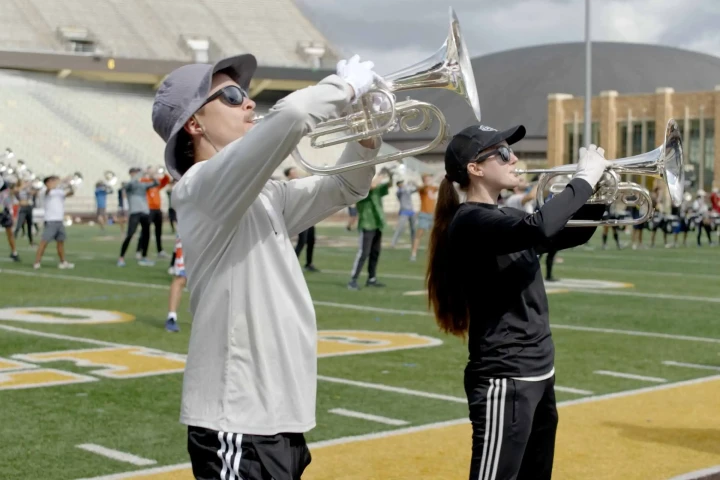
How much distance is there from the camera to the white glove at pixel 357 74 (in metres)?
2.92

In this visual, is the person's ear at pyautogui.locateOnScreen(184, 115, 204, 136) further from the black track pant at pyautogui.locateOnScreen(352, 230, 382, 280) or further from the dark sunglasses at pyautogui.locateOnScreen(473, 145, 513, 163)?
the black track pant at pyautogui.locateOnScreen(352, 230, 382, 280)

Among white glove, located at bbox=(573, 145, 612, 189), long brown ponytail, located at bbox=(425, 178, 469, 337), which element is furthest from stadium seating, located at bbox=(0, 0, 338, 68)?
white glove, located at bbox=(573, 145, 612, 189)

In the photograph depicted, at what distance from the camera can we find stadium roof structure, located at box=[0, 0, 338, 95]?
7169 centimetres

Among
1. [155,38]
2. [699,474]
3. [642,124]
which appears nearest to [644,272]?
[699,474]

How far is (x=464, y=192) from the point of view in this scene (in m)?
4.49

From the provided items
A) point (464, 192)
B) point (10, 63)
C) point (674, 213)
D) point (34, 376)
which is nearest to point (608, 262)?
point (674, 213)

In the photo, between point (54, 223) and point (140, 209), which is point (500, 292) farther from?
point (140, 209)

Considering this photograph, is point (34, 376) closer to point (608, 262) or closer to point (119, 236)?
point (608, 262)

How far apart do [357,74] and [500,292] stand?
4.93 feet

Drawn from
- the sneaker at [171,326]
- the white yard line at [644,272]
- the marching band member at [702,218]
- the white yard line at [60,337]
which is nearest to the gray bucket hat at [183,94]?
the white yard line at [60,337]

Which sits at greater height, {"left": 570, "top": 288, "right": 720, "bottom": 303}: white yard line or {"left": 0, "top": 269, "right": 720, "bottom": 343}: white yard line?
{"left": 0, "top": 269, "right": 720, "bottom": 343}: white yard line

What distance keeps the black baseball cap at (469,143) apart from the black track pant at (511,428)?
799 millimetres

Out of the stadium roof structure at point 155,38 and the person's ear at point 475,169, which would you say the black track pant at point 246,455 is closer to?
the person's ear at point 475,169

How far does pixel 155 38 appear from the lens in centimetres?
8419
